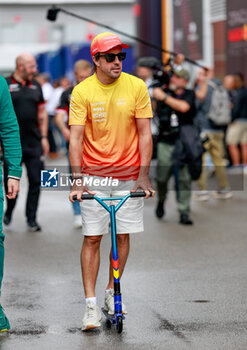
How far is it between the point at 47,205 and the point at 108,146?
6.91m

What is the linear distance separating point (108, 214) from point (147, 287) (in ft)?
4.28

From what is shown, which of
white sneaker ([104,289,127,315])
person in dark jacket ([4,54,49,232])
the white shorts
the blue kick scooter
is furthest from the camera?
person in dark jacket ([4,54,49,232])

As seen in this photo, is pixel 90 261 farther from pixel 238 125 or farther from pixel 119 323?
pixel 238 125

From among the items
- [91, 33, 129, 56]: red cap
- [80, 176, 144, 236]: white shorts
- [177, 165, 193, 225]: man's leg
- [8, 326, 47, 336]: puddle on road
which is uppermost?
[91, 33, 129, 56]: red cap

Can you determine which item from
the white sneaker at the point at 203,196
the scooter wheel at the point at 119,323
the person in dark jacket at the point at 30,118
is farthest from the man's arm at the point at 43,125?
the scooter wheel at the point at 119,323

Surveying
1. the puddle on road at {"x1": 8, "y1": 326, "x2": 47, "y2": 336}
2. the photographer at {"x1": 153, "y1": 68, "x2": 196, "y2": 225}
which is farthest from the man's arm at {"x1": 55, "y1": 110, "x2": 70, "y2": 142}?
the puddle on road at {"x1": 8, "y1": 326, "x2": 47, "y2": 336}

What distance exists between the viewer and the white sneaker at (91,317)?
5363mm

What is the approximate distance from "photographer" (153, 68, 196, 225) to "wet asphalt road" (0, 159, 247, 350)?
1.44 ft

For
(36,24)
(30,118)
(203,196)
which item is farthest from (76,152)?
(36,24)

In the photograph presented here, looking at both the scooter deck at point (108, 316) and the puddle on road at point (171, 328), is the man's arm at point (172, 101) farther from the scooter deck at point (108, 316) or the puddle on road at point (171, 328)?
the puddle on road at point (171, 328)

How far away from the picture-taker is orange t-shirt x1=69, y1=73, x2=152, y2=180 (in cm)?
543

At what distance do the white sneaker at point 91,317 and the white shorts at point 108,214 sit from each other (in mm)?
482

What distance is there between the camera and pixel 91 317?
5.40 metres

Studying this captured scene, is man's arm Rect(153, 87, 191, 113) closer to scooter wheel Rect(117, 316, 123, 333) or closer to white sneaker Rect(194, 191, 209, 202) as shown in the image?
white sneaker Rect(194, 191, 209, 202)
